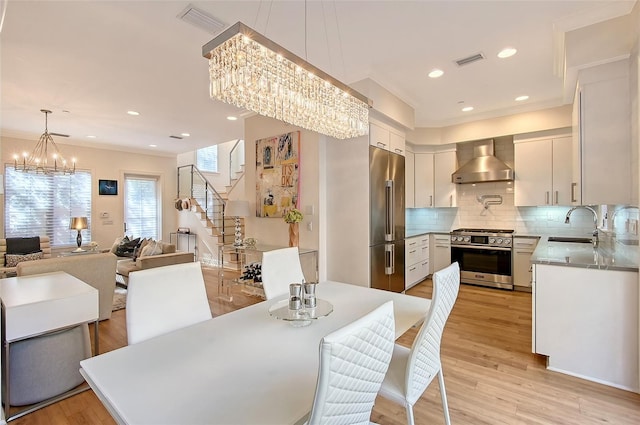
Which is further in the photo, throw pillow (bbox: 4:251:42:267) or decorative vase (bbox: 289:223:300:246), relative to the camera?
throw pillow (bbox: 4:251:42:267)

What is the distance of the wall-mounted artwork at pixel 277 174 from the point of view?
4102 mm

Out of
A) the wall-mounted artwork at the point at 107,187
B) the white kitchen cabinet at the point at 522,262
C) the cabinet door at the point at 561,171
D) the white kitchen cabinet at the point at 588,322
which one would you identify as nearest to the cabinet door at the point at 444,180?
the white kitchen cabinet at the point at 522,262

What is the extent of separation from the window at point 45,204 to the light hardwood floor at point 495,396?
454 cm

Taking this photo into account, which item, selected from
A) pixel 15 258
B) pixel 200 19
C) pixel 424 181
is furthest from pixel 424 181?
pixel 15 258

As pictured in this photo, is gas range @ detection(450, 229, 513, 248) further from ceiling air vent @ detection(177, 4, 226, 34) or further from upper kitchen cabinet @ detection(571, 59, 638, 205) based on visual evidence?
ceiling air vent @ detection(177, 4, 226, 34)

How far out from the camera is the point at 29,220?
589cm

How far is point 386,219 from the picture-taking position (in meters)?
3.89

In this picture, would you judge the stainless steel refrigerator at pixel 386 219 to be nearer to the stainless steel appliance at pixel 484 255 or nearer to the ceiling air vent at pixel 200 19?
the stainless steel appliance at pixel 484 255

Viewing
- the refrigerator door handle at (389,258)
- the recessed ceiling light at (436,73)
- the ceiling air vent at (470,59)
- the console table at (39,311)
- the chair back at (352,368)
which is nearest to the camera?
the chair back at (352,368)

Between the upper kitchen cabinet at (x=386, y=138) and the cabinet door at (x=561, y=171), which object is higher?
the upper kitchen cabinet at (x=386, y=138)

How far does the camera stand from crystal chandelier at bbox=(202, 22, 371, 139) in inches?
62.0

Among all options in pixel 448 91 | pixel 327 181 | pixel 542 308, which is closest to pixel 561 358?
pixel 542 308

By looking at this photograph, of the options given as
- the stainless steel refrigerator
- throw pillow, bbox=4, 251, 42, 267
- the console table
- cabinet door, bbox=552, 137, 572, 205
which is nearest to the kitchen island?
the stainless steel refrigerator

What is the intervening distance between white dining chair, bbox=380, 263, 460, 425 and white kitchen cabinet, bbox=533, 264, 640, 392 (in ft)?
4.95
